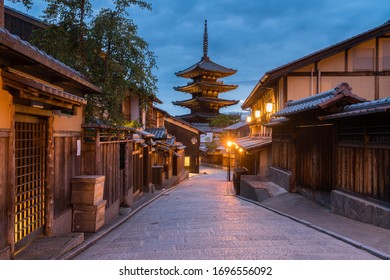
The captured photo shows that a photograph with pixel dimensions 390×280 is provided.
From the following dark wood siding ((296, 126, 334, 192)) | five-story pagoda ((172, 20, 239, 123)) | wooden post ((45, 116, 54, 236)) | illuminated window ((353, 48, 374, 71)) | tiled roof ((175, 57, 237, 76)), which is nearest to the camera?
wooden post ((45, 116, 54, 236))

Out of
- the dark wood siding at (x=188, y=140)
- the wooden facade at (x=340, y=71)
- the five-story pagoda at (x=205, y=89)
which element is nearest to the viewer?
the wooden facade at (x=340, y=71)

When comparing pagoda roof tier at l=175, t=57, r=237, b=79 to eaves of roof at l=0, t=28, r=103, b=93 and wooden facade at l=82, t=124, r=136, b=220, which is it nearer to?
wooden facade at l=82, t=124, r=136, b=220

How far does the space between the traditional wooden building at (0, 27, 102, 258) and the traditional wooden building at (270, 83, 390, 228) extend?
6.87 meters

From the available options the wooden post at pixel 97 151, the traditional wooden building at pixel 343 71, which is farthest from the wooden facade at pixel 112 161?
the traditional wooden building at pixel 343 71

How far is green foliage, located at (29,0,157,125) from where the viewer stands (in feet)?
32.7

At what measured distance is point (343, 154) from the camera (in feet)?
31.8

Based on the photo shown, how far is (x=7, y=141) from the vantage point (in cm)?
523

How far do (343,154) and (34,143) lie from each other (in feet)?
27.4

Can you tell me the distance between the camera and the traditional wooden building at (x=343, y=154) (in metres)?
7.75

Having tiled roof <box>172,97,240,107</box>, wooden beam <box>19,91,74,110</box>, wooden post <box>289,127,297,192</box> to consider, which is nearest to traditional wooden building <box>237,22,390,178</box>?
wooden post <box>289,127,297,192</box>

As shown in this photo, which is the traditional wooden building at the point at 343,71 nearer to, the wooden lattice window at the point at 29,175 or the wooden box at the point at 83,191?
the wooden box at the point at 83,191

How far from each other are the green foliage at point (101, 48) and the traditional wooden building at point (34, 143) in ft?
5.13

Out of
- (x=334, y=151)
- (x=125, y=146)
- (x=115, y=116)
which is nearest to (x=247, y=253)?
(x=334, y=151)
